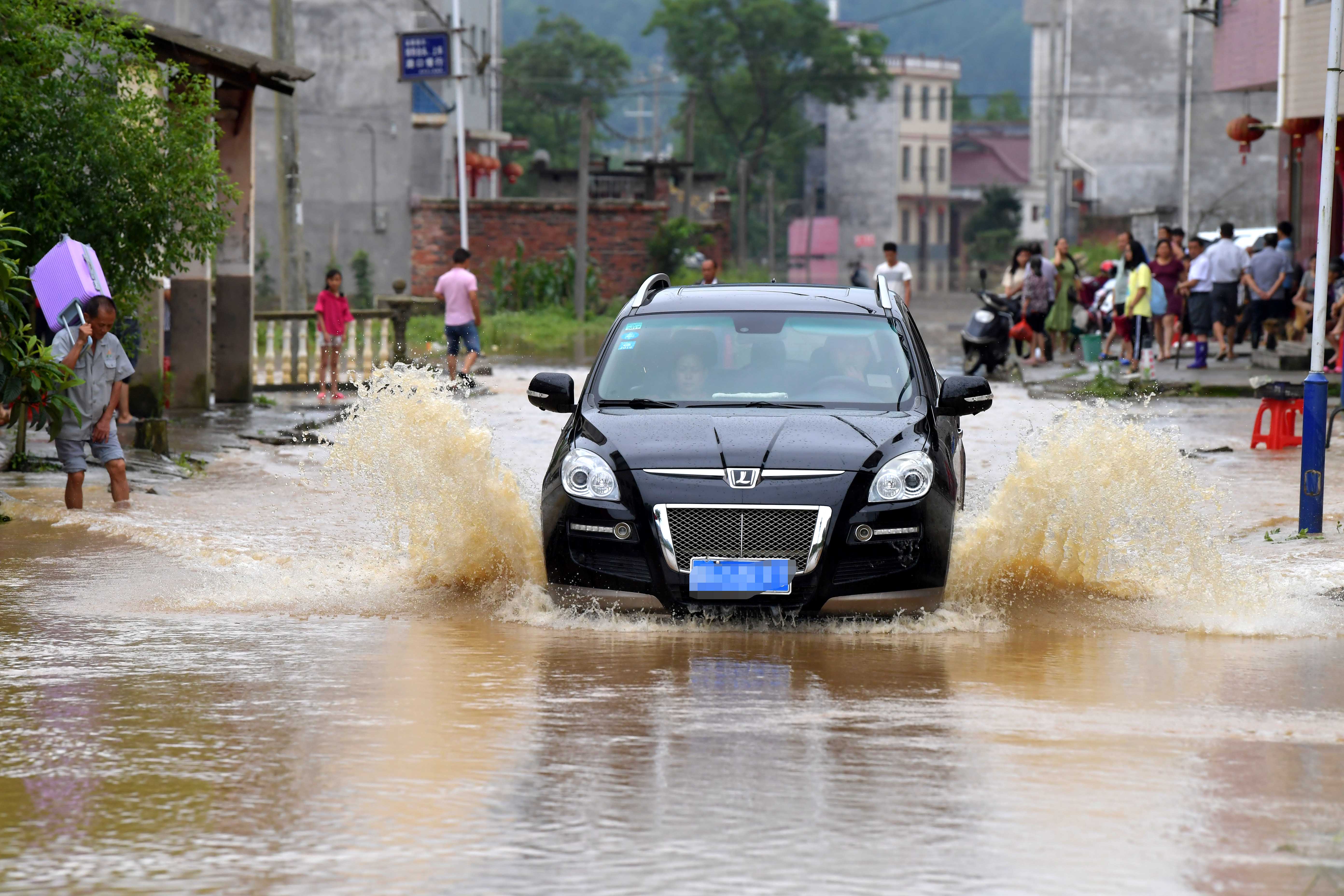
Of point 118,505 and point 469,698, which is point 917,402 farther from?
point 118,505

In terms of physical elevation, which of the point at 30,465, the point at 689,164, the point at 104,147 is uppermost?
the point at 689,164

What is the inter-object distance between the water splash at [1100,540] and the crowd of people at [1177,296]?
1446 centimetres

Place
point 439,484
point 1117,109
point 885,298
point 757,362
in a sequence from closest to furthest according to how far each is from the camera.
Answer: point 757,362 < point 439,484 < point 885,298 < point 1117,109

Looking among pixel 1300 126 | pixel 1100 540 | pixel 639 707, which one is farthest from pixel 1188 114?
pixel 639 707

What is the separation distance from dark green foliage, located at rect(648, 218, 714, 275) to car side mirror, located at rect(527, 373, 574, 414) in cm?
3851

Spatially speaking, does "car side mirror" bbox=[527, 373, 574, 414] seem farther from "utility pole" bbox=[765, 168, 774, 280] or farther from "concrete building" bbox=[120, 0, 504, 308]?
"utility pole" bbox=[765, 168, 774, 280]

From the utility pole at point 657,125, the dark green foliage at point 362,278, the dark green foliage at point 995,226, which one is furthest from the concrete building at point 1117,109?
the dark green foliage at point 995,226

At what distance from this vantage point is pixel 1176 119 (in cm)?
5925

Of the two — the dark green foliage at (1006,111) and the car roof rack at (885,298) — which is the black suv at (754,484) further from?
the dark green foliage at (1006,111)

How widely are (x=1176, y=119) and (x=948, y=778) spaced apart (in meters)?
56.9

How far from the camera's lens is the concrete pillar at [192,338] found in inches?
763

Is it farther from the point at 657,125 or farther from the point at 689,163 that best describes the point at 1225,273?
the point at 657,125

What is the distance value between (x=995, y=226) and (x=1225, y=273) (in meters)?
80.4

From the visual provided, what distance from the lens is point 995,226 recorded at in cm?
10512
